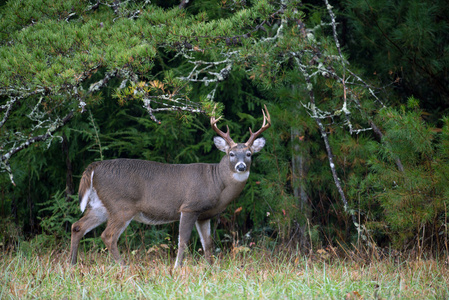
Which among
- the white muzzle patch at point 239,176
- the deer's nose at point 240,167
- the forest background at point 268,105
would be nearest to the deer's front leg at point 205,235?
the forest background at point 268,105

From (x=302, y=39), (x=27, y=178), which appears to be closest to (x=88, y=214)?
(x=27, y=178)

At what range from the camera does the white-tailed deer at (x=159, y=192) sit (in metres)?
5.58

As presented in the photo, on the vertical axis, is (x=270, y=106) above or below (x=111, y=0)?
below

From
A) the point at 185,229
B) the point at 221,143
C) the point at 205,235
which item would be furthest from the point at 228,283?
the point at 221,143

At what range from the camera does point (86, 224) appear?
5574 mm

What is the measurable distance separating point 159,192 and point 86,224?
82 centimetres

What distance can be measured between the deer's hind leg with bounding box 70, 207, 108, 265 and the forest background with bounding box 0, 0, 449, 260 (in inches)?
23.8

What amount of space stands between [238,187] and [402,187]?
172 centimetres

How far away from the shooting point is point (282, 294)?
3.45 m

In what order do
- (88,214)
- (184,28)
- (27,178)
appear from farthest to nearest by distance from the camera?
1. (27,178)
2. (88,214)
3. (184,28)

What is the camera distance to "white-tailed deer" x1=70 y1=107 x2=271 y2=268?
18.3ft

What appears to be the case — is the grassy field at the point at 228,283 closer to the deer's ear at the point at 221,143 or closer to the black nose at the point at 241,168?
the black nose at the point at 241,168

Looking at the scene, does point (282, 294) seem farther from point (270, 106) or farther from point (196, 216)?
point (270, 106)

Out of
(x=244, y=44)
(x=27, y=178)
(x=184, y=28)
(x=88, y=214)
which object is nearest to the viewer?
(x=184, y=28)
